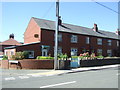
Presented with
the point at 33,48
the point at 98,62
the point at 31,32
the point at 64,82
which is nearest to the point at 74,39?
the point at 31,32

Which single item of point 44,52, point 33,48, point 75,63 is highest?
point 33,48

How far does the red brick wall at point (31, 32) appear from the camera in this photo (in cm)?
3205

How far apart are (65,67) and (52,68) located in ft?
5.21

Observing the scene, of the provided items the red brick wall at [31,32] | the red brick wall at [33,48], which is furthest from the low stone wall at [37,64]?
the red brick wall at [31,32]

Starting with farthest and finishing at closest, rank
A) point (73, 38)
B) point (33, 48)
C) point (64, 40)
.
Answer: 1. point (73, 38)
2. point (64, 40)
3. point (33, 48)

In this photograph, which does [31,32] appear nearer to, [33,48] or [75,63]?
[33,48]

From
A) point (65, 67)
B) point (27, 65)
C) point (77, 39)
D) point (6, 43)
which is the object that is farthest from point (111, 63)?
point (6, 43)

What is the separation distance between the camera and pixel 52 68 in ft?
70.0

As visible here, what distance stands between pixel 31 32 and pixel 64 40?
677 centimetres

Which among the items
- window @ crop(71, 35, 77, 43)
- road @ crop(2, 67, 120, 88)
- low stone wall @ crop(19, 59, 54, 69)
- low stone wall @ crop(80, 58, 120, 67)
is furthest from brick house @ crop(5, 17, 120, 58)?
road @ crop(2, 67, 120, 88)

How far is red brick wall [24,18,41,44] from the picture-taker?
105 feet

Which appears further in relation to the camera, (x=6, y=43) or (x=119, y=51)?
(x=6, y=43)

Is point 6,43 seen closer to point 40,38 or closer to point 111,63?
point 40,38

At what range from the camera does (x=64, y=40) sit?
3441 centimetres
